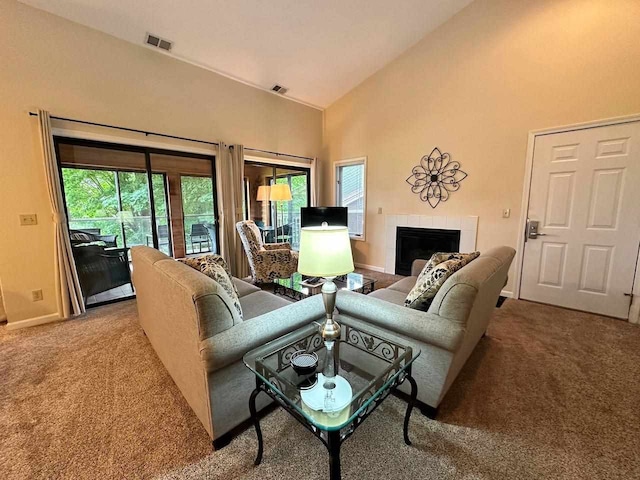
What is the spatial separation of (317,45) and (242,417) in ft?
14.2

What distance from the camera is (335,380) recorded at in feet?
4.28

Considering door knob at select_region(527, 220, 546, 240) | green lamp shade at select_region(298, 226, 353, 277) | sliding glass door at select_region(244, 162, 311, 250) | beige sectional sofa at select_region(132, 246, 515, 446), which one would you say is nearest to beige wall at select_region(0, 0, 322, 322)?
sliding glass door at select_region(244, 162, 311, 250)

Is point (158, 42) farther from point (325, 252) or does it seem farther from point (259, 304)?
point (325, 252)

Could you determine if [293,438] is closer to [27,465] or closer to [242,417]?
[242,417]

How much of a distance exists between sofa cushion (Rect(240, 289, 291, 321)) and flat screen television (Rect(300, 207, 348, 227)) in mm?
2619

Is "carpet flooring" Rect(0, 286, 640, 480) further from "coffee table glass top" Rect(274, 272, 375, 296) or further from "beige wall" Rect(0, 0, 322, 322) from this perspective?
"coffee table glass top" Rect(274, 272, 375, 296)

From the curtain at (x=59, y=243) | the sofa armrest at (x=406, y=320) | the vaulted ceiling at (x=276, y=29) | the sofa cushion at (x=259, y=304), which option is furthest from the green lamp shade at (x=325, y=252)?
the curtain at (x=59, y=243)

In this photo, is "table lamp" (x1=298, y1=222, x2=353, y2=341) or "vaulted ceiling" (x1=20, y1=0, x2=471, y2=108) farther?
"vaulted ceiling" (x1=20, y1=0, x2=471, y2=108)

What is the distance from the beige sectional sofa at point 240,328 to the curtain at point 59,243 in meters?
1.99

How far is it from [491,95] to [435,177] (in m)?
1.22

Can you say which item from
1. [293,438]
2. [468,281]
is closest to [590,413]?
[468,281]

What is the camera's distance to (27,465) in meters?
1.33

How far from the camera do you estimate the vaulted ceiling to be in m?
2.80

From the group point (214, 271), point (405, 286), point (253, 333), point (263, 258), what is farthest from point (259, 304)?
point (263, 258)
